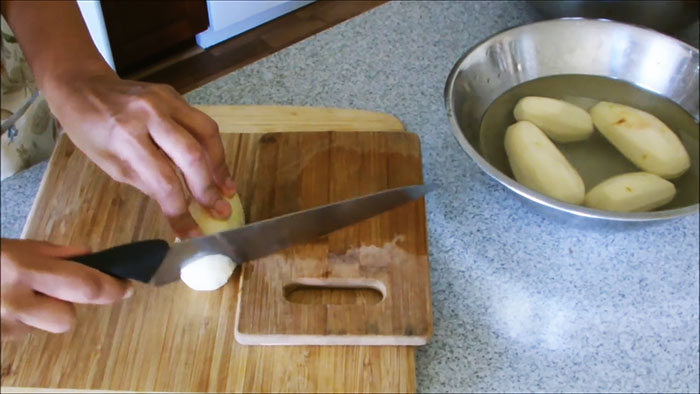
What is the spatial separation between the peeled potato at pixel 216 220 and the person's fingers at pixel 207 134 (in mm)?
21

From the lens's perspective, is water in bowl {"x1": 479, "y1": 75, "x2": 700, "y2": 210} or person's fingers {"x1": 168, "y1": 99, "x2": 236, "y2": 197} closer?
person's fingers {"x1": 168, "y1": 99, "x2": 236, "y2": 197}

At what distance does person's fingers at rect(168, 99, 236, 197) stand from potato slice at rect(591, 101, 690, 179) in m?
0.45

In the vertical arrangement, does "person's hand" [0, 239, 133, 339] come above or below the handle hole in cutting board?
above

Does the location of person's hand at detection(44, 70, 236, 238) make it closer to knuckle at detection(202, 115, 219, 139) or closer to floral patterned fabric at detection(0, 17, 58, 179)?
knuckle at detection(202, 115, 219, 139)

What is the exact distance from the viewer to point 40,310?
531 mm

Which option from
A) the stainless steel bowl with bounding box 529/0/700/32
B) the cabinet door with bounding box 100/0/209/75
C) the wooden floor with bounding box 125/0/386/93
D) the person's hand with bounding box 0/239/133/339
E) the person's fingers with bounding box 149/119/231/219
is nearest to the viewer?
the person's hand with bounding box 0/239/133/339

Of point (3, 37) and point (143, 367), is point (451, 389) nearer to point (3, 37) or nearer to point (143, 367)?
point (143, 367)

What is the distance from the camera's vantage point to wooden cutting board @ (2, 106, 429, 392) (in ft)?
2.06

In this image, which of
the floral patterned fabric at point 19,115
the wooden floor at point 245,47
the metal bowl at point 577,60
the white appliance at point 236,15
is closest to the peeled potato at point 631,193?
the metal bowl at point 577,60

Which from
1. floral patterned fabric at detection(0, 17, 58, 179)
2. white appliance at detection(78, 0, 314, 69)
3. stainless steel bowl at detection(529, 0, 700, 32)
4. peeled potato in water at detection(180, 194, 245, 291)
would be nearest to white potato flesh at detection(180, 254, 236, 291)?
peeled potato in water at detection(180, 194, 245, 291)

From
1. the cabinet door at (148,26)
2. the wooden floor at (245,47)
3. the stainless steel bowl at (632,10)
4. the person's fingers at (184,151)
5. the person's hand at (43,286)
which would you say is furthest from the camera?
the wooden floor at (245,47)

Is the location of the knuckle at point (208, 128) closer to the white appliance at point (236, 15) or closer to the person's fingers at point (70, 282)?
the person's fingers at point (70, 282)

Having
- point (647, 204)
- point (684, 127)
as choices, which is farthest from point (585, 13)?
point (647, 204)

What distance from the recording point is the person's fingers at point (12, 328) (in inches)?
21.2
